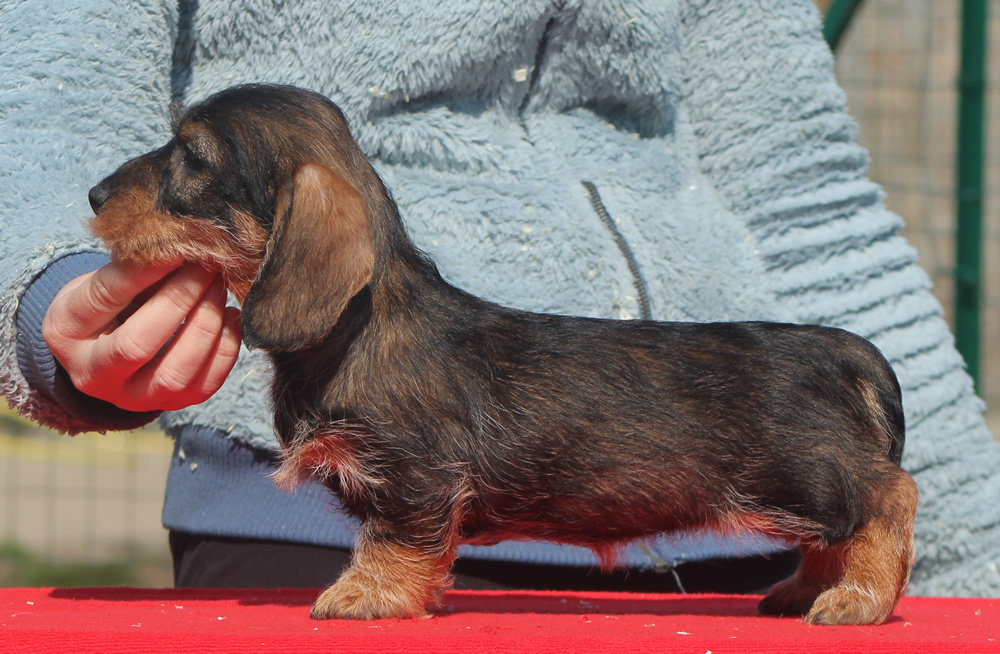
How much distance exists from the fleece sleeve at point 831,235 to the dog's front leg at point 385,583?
1355 millimetres

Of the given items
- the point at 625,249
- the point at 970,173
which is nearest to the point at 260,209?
the point at 625,249

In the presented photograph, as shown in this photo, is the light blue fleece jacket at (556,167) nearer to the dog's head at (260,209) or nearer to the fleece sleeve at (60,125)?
the fleece sleeve at (60,125)

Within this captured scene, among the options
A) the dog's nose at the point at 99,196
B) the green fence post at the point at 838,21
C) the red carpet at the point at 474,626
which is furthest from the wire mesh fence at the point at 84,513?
the dog's nose at the point at 99,196

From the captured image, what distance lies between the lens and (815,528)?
1.88m

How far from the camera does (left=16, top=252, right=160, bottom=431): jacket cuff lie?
203 centimetres

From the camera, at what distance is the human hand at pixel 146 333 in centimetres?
182

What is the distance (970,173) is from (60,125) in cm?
483

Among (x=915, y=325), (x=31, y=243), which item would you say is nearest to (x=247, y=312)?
(x=31, y=243)

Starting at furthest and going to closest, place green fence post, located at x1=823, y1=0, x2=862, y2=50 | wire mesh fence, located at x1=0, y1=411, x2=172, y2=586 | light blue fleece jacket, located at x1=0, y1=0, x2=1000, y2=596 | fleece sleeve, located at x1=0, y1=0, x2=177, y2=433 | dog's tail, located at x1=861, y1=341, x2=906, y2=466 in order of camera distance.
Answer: wire mesh fence, located at x1=0, y1=411, x2=172, y2=586 → green fence post, located at x1=823, y1=0, x2=862, y2=50 → light blue fleece jacket, located at x1=0, y1=0, x2=1000, y2=596 → fleece sleeve, located at x1=0, y1=0, x2=177, y2=433 → dog's tail, located at x1=861, y1=341, x2=906, y2=466

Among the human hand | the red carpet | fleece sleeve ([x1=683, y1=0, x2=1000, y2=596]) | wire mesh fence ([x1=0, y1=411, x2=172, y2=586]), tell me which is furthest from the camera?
wire mesh fence ([x1=0, y1=411, x2=172, y2=586])

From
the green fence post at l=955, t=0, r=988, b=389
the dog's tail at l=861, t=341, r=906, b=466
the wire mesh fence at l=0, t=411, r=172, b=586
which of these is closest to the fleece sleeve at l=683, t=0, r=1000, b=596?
the dog's tail at l=861, t=341, r=906, b=466

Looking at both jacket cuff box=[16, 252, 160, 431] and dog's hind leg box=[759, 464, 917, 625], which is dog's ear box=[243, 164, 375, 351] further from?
dog's hind leg box=[759, 464, 917, 625]

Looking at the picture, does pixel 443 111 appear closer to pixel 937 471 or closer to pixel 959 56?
pixel 937 471

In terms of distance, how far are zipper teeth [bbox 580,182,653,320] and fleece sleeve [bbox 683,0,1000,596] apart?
409mm
